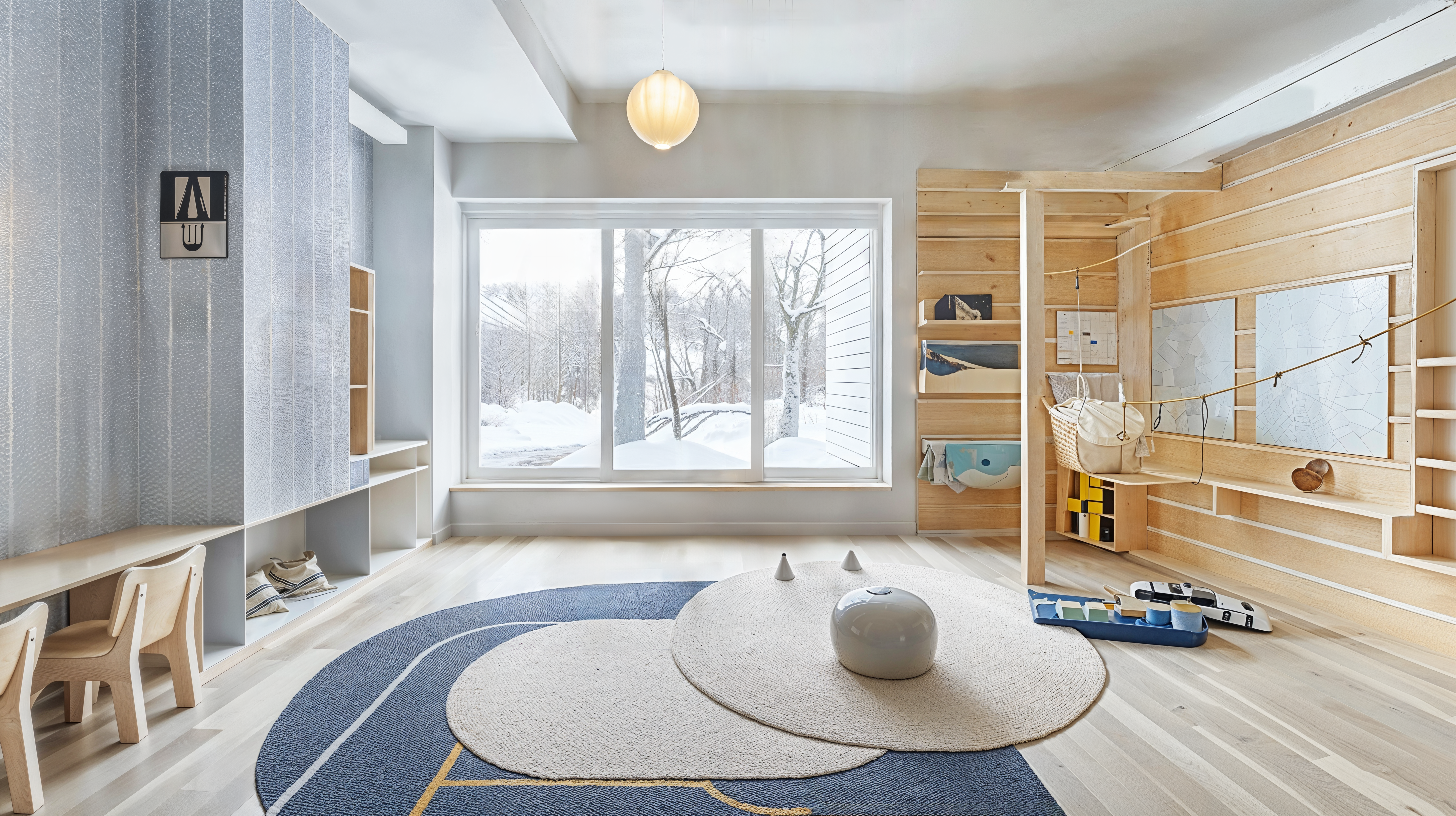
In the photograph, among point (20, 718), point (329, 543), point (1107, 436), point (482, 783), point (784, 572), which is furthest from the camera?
point (1107, 436)

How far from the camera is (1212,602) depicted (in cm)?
297

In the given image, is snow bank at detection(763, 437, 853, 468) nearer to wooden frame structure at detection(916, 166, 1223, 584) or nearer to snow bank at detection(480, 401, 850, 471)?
snow bank at detection(480, 401, 850, 471)

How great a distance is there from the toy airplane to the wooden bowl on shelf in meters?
0.69

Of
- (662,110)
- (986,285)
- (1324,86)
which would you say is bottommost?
(986,285)

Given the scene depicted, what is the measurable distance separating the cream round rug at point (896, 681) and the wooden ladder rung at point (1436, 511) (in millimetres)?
1568

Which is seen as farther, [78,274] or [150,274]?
[150,274]

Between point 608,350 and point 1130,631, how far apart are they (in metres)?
3.56

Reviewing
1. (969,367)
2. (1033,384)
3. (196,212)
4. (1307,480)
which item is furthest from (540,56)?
(1307,480)

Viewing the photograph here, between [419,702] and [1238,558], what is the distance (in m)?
4.15

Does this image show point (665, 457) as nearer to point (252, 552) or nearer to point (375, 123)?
point (252, 552)

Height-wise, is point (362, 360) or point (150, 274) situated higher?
point (150, 274)

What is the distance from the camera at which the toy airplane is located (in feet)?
9.48

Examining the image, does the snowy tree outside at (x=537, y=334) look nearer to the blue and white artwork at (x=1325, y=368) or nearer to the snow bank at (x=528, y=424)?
the snow bank at (x=528, y=424)

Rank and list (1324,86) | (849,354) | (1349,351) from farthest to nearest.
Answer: (849,354) < (1324,86) < (1349,351)
